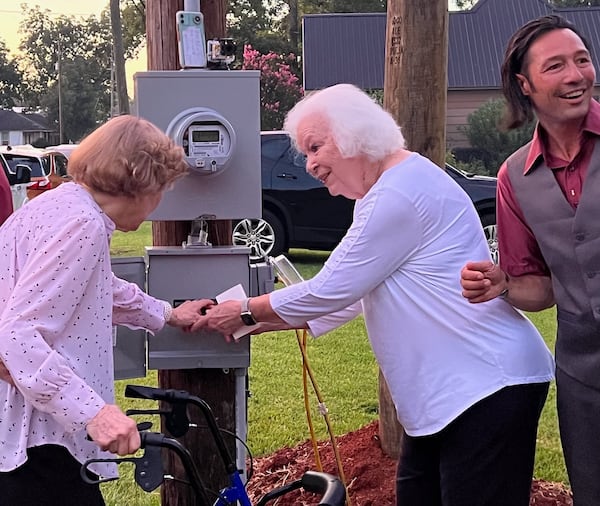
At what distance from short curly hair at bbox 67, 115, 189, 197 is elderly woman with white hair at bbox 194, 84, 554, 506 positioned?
0.57 m

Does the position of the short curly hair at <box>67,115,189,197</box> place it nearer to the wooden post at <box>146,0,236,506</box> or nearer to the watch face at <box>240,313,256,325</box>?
the watch face at <box>240,313,256,325</box>

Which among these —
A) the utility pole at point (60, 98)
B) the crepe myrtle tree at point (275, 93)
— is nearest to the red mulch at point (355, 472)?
the crepe myrtle tree at point (275, 93)

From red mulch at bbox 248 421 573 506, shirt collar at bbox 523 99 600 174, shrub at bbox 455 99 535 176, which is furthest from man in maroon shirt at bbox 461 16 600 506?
shrub at bbox 455 99 535 176

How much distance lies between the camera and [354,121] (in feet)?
8.57

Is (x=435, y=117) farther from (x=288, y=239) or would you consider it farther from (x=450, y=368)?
(x=288, y=239)

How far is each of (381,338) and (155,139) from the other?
882 mm

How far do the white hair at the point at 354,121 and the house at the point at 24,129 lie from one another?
175ft

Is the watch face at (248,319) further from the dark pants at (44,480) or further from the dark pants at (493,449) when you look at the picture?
the dark pants at (44,480)

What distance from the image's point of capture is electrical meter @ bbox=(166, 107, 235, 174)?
9.50ft

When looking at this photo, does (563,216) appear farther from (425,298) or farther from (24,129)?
(24,129)

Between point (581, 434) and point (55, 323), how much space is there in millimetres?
1473

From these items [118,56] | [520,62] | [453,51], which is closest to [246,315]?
[520,62]

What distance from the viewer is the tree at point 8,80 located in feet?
187

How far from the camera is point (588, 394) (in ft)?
8.18
